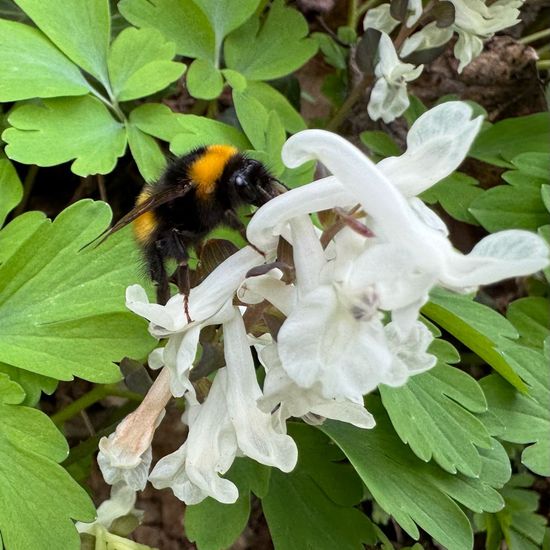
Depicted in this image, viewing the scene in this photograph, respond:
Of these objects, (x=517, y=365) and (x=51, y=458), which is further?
(x=517, y=365)

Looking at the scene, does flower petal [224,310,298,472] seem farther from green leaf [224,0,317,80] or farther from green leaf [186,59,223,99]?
green leaf [224,0,317,80]

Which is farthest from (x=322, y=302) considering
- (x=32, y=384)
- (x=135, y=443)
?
(x=32, y=384)

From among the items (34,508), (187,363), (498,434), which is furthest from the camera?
(498,434)

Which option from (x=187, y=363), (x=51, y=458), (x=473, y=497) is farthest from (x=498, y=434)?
(x=51, y=458)

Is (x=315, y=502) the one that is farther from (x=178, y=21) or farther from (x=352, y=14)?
(x=352, y=14)

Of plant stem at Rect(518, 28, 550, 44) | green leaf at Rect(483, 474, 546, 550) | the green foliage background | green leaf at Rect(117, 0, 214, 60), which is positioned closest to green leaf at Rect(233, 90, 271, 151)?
the green foliage background

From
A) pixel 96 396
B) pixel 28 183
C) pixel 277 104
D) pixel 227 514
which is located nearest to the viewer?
pixel 227 514

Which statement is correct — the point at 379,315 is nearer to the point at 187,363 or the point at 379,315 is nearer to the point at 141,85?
the point at 187,363
